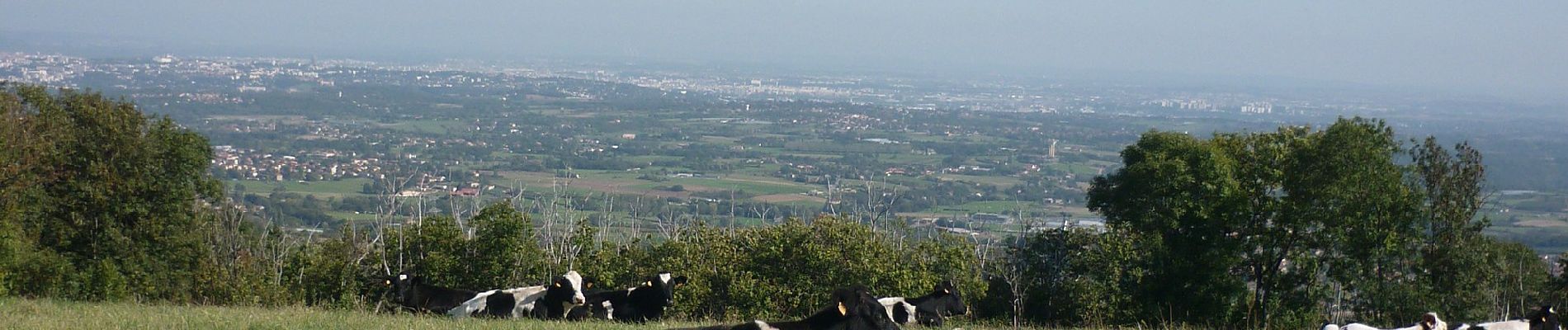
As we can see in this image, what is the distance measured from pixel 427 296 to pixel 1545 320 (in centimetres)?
1450

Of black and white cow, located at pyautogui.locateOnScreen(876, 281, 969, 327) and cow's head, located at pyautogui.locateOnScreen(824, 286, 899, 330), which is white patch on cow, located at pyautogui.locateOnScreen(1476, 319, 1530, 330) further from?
cow's head, located at pyautogui.locateOnScreen(824, 286, 899, 330)

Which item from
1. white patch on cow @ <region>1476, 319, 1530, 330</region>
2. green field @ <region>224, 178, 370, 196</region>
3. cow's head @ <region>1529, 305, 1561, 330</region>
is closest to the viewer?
cow's head @ <region>1529, 305, 1561, 330</region>

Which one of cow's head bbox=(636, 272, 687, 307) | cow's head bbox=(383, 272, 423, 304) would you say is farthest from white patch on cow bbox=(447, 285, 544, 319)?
cow's head bbox=(636, 272, 687, 307)

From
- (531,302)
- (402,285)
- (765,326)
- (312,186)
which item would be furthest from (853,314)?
(312,186)

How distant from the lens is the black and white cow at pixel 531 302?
1652 centimetres

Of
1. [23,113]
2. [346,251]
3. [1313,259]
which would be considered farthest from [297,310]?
[1313,259]

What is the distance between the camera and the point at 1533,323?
13.2m

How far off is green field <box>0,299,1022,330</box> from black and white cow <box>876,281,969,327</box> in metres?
4.29

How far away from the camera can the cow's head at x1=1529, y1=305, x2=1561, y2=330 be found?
13.0 m

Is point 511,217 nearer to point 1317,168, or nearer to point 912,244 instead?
point 912,244

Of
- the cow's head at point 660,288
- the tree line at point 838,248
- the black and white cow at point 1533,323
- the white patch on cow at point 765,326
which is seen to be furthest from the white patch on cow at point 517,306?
the black and white cow at point 1533,323

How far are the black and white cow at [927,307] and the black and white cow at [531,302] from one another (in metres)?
4.35

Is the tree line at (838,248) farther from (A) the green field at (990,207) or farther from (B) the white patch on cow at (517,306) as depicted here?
(A) the green field at (990,207)

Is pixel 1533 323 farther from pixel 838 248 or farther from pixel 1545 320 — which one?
pixel 838 248
